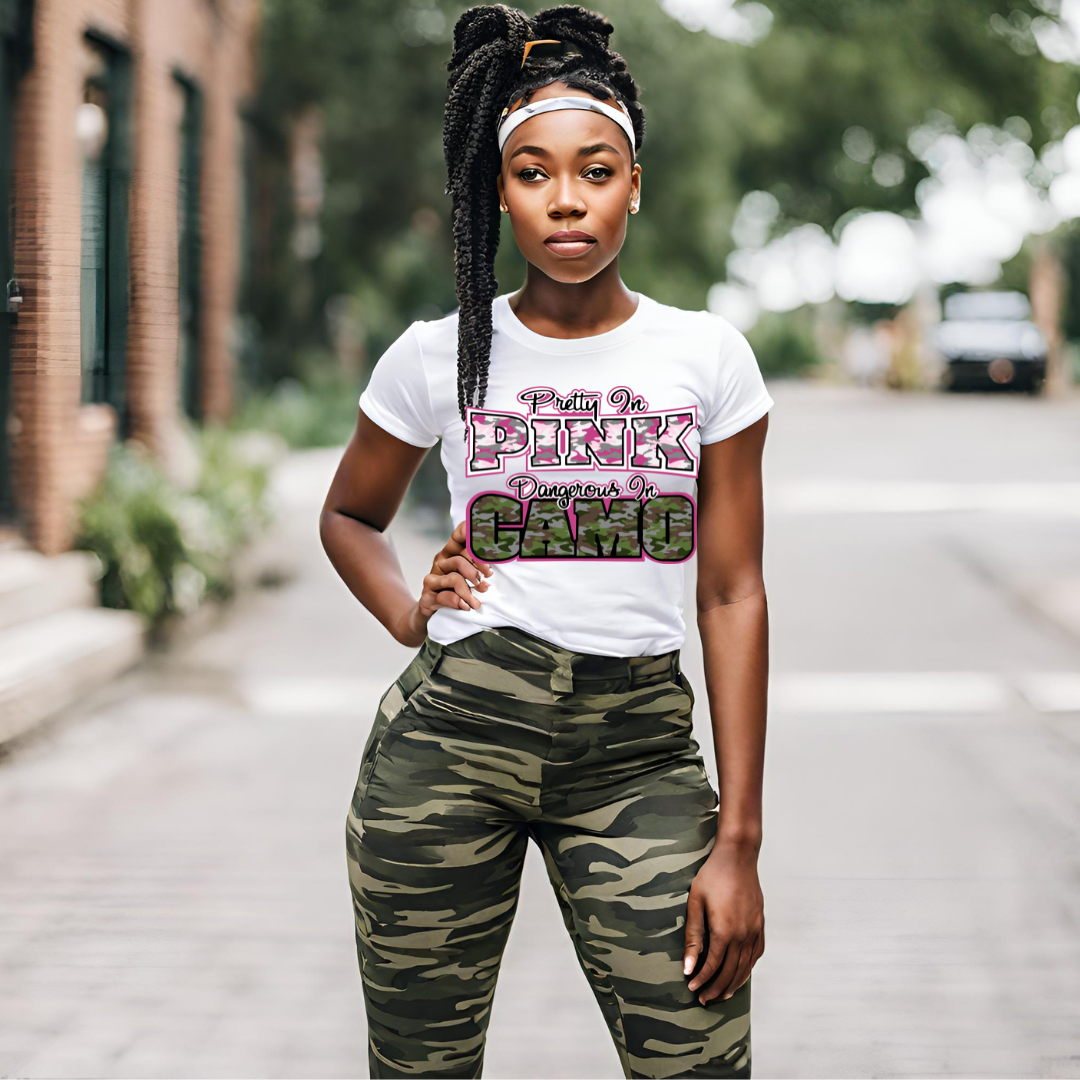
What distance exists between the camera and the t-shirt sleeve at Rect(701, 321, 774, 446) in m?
2.16

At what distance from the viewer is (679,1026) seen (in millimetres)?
2090

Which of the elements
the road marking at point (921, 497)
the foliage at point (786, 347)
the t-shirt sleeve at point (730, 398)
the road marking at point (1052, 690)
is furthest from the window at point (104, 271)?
the foliage at point (786, 347)

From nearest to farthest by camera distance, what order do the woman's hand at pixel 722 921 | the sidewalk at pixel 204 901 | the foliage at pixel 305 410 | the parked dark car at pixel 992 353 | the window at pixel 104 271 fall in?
the woman's hand at pixel 722 921 < the window at pixel 104 271 < the sidewalk at pixel 204 901 < the foliage at pixel 305 410 < the parked dark car at pixel 992 353

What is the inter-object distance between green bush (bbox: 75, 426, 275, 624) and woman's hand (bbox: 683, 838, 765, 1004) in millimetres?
6989

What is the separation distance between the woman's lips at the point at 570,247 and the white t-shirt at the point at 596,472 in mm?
118

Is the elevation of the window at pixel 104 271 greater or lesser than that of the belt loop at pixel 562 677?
greater

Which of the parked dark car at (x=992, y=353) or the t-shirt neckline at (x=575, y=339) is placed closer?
the t-shirt neckline at (x=575, y=339)

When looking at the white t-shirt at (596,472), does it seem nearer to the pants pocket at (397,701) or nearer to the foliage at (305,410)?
the pants pocket at (397,701)

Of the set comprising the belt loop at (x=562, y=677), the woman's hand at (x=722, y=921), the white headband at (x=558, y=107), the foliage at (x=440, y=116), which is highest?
the foliage at (x=440, y=116)

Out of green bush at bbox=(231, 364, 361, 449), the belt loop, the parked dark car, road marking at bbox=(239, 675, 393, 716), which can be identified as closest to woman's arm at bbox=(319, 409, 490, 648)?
the belt loop

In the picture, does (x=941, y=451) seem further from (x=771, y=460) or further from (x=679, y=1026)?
(x=679, y=1026)

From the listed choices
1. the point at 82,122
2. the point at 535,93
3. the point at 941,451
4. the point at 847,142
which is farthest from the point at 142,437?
the point at 847,142

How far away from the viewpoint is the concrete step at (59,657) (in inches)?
268

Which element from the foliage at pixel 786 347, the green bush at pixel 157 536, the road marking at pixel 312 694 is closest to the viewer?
the road marking at pixel 312 694
